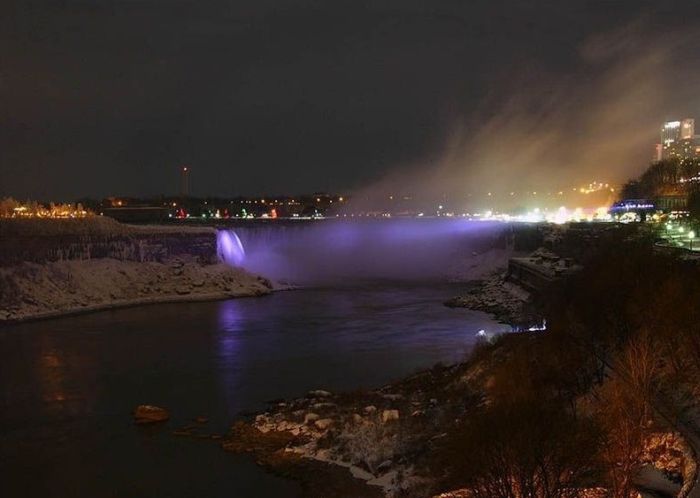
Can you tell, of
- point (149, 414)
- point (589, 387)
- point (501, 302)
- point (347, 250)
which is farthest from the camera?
point (347, 250)

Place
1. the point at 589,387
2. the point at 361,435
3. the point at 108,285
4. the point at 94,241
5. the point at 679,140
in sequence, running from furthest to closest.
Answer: the point at 679,140 < the point at 94,241 < the point at 108,285 < the point at 361,435 < the point at 589,387

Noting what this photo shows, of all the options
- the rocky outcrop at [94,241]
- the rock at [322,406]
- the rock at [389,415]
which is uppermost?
the rocky outcrop at [94,241]

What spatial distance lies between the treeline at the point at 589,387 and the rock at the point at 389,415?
5.98ft

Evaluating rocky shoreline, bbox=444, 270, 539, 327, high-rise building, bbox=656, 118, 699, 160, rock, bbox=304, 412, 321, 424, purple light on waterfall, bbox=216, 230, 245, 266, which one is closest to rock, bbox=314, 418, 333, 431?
rock, bbox=304, 412, 321, 424

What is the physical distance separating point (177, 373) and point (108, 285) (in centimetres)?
1808

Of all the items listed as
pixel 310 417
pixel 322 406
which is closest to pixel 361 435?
pixel 310 417

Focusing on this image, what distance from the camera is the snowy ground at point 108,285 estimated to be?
3231cm

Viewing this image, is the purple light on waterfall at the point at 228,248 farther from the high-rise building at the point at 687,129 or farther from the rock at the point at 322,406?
the high-rise building at the point at 687,129

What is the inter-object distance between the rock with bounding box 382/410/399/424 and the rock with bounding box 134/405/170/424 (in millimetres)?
4871

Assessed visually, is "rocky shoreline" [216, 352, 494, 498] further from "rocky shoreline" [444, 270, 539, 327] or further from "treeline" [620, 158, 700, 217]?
"treeline" [620, 158, 700, 217]

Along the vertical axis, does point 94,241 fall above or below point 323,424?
above

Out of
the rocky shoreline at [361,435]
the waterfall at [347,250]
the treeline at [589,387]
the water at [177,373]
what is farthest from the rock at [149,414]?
the waterfall at [347,250]

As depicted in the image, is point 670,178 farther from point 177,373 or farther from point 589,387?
point 589,387

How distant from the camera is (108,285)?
36.1 metres
